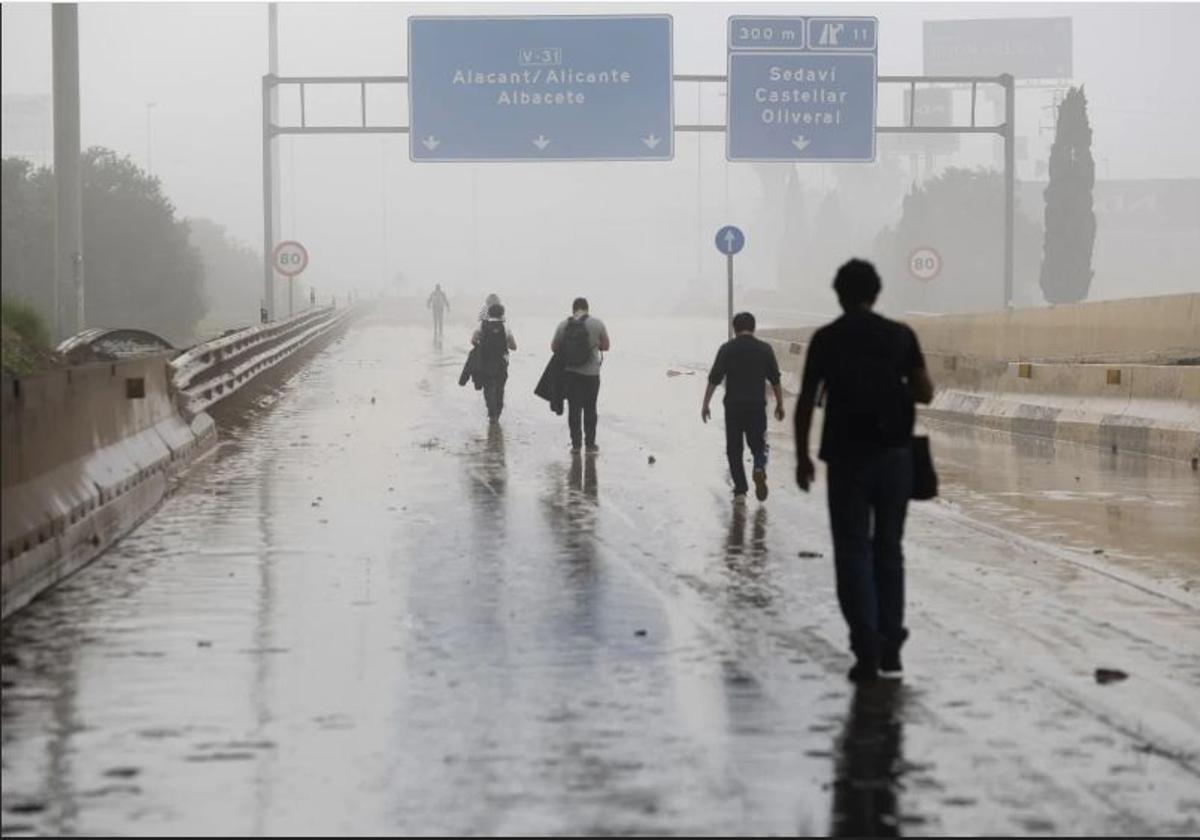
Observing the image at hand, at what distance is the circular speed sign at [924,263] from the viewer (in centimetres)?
5069

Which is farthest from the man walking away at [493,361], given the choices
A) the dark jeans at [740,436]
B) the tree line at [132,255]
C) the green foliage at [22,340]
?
the tree line at [132,255]

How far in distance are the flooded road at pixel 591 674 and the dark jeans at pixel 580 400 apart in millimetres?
5377

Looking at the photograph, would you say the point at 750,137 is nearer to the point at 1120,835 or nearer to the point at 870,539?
the point at 870,539

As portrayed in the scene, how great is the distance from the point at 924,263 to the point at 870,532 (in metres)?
41.2

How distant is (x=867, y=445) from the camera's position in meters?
10.4

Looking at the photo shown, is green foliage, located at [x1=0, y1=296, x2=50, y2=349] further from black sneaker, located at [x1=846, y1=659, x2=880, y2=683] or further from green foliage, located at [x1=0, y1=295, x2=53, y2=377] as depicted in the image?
black sneaker, located at [x1=846, y1=659, x2=880, y2=683]

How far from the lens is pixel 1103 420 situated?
93.2 ft

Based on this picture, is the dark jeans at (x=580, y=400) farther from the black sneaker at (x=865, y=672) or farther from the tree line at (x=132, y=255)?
the tree line at (x=132, y=255)

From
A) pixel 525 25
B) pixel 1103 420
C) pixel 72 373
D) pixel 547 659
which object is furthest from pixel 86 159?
pixel 547 659

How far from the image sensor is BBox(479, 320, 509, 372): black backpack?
3100 cm

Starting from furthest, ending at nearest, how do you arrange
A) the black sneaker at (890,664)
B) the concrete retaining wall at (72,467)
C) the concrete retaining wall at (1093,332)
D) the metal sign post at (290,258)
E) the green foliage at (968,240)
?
the green foliage at (968,240) → the metal sign post at (290,258) → the concrete retaining wall at (1093,332) → the concrete retaining wall at (72,467) → the black sneaker at (890,664)

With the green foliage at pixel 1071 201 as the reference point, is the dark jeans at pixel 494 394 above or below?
below

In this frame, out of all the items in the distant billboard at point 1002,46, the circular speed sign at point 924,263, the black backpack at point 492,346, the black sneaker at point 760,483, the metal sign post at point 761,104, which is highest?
the distant billboard at point 1002,46

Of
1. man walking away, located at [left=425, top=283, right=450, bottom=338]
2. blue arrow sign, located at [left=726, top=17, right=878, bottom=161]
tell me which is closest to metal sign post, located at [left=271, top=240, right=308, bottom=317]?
man walking away, located at [left=425, top=283, right=450, bottom=338]
